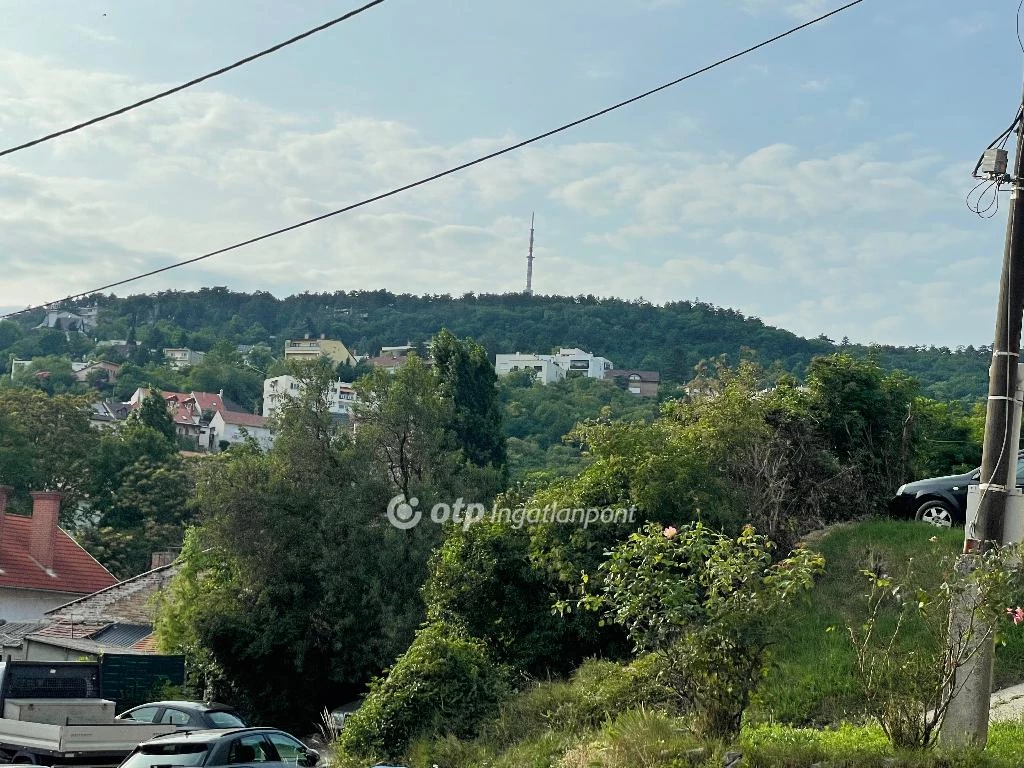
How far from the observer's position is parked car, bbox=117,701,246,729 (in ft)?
60.7

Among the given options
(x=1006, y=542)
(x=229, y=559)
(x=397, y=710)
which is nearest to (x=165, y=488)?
(x=229, y=559)

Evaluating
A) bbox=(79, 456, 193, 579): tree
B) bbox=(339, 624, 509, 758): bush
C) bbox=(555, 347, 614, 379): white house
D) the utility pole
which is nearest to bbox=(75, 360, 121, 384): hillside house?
bbox=(555, 347, 614, 379): white house

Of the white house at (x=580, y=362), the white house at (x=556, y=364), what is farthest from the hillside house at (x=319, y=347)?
the white house at (x=580, y=362)

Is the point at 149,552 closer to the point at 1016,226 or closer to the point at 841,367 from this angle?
the point at 841,367

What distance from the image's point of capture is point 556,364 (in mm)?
127062

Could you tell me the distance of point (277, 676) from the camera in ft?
101

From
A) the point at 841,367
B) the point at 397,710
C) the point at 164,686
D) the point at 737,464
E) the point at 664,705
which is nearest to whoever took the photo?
the point at 664,705

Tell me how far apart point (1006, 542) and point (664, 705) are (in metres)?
4.76

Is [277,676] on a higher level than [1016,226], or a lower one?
lower

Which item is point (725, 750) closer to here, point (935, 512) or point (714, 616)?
point (714, 616)

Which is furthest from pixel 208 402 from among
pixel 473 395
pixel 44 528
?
pixel 44 528

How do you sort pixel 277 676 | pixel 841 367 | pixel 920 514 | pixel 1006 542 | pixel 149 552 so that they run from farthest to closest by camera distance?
pixel 149 552
pixel 277 676
pixel 841 367
pixel 920 514
pixel 1006 542

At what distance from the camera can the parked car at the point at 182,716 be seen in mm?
18516

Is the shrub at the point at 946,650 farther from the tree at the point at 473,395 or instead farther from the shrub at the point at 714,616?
the tree at the point at 473,395
